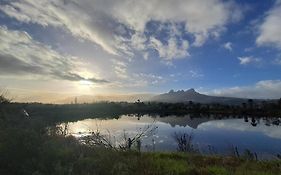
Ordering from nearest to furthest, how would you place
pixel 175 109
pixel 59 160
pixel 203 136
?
pixel 59 160 < pixel 203 136 < pixel 175 109

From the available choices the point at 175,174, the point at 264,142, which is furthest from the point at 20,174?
the point at 264,142

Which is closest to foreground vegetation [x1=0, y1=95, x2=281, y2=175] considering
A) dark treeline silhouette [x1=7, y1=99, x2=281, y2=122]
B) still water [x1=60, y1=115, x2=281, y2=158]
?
still water [x1=60, y1=115, x2=281, y2=158]

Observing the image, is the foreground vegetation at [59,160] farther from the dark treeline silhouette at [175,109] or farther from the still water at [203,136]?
the dark treeline silhouette at [175,109]

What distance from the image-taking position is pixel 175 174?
10938mm

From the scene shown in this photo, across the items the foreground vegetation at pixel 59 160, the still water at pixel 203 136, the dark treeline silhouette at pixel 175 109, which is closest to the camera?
the foreground vegetation at pixel 59 160

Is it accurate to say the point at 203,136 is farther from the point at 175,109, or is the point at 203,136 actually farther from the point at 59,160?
the point at 175,109

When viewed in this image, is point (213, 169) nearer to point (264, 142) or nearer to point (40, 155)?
point (40, 155)

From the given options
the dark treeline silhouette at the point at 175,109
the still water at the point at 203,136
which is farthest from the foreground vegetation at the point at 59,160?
the dark treeline silhouette at the point at 175,109

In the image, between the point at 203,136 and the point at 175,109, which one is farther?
the point at 175,109

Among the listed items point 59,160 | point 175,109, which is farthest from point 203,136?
point 175,109

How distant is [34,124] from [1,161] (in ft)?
19.6

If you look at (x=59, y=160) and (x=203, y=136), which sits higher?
(x=59, y=160)

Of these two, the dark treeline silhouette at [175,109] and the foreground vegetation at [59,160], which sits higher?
the dark treeline silhouette at [175,109]

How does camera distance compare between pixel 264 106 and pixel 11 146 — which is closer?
pixel 11 146
